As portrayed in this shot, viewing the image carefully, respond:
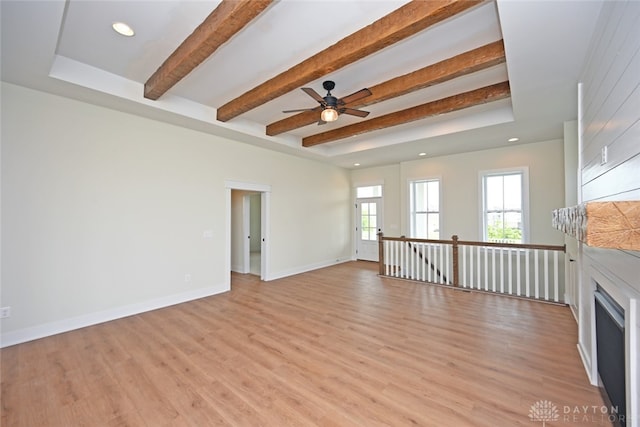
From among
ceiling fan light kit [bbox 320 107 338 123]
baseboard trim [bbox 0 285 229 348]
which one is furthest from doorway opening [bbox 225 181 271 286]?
ceiling fan light kit [bbox 320 107 338 123]

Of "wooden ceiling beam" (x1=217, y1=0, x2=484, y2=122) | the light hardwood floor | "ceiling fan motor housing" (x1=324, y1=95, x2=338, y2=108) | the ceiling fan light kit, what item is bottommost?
the light hardwood floor

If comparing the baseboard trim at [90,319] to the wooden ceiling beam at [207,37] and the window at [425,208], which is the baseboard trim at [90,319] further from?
the window at [425,208]

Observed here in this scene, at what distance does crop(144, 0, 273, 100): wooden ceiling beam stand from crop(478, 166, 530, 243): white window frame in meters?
5.66

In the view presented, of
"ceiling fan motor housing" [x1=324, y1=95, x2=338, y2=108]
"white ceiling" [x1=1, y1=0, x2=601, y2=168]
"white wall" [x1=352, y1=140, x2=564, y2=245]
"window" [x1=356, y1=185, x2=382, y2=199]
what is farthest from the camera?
"window" [x1=356, y1=185, x2=382, y2=199]

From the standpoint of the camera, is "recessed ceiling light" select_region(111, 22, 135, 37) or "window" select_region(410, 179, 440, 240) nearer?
"recessed ceiling light" select_region(111, 22, 135, 37)

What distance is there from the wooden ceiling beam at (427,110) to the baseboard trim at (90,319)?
3854 mm

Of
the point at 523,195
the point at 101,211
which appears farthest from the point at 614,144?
the point at 101,211

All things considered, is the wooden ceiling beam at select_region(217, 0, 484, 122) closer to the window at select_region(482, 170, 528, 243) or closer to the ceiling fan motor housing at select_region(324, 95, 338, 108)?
the ceiling fan motor housing at select_region(324, 95, 338, 108)

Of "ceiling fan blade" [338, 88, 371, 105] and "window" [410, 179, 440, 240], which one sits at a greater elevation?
"ceiling fan blade" [338, 88, 371, 105]

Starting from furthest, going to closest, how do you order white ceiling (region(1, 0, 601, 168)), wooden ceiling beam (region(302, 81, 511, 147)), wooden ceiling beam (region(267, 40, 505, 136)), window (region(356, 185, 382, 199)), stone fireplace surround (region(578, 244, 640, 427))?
window (region(356, 185, 382, 199)) < wooden ceiling beam (region(302, 81, 511, 147)) < wooden ceiling beam (region(267, 40, 505, 136)) < white ceiling (region(1, 0, 601, 168)) < stone fireplace surround (region(578, 244, 640, 427))

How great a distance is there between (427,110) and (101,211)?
4.89m

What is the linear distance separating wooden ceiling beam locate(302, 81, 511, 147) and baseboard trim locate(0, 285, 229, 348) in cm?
385

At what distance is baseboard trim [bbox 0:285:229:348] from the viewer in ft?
9.83

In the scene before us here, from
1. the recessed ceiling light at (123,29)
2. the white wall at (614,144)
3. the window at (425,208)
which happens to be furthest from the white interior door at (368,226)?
the recessed ceiling light at (123,29)
